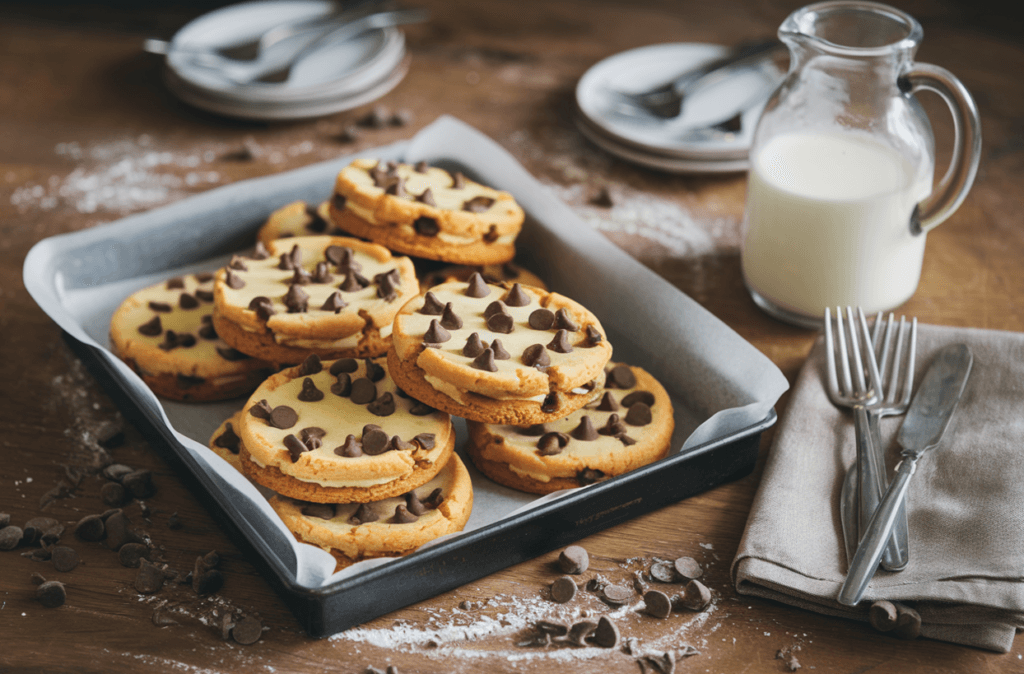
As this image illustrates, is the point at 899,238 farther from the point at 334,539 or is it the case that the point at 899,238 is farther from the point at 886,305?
the point at 334,539

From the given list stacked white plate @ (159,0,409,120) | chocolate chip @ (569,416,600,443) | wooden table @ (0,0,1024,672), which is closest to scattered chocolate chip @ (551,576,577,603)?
wooden table @ (0,0,1024,672)

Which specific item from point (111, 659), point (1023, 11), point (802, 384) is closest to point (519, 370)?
point (802, 384)

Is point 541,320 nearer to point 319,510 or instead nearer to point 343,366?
point 343,366

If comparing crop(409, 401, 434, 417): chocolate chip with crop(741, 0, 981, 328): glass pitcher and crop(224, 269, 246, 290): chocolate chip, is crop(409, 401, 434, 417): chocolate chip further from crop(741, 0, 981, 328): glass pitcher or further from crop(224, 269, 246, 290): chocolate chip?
crop(741, 0, 981, 328): glass pitcher

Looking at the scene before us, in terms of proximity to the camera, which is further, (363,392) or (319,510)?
(363,392)

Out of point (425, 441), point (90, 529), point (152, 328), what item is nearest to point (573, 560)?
point (425, 441)
